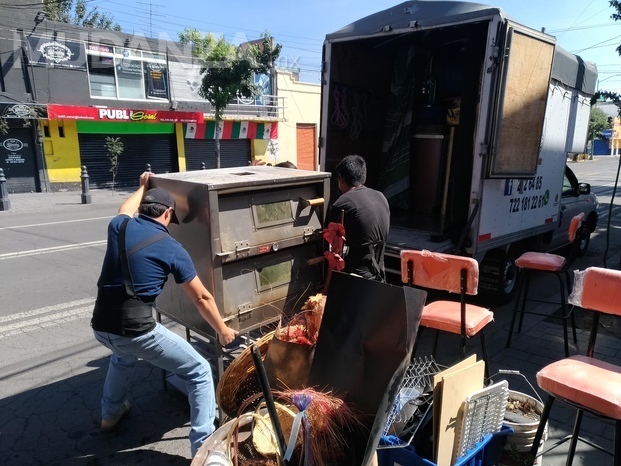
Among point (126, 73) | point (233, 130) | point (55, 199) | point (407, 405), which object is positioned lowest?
point (55, 199)

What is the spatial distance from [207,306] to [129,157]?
63.9 feet

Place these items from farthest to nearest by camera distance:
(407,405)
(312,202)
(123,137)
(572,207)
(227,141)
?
1. (227,141)
2. (123,137)
3. (572,207)
4. (312,202)
5. (407,405)

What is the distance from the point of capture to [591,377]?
2.39 m

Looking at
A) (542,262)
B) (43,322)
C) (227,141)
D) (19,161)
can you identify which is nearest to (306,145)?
(227,141)

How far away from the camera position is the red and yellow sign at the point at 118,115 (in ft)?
56.7

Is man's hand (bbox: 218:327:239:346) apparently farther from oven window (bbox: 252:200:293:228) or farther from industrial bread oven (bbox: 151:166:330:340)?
oven window (bbox: 252:200:293:228)

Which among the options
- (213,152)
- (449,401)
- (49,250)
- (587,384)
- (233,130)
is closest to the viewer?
(449,401)

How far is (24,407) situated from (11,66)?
1717cm

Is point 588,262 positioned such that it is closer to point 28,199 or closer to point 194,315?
point 194,315

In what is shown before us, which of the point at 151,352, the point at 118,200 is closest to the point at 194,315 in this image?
the point at 151,352

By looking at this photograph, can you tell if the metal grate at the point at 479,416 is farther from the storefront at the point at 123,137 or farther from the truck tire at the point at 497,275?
the storefront at the point at 123,137

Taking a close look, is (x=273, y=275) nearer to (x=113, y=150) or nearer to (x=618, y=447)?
(x=618, y=447)

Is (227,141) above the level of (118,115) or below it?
below

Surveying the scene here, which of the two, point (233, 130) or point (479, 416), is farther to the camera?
point (233, 130)
